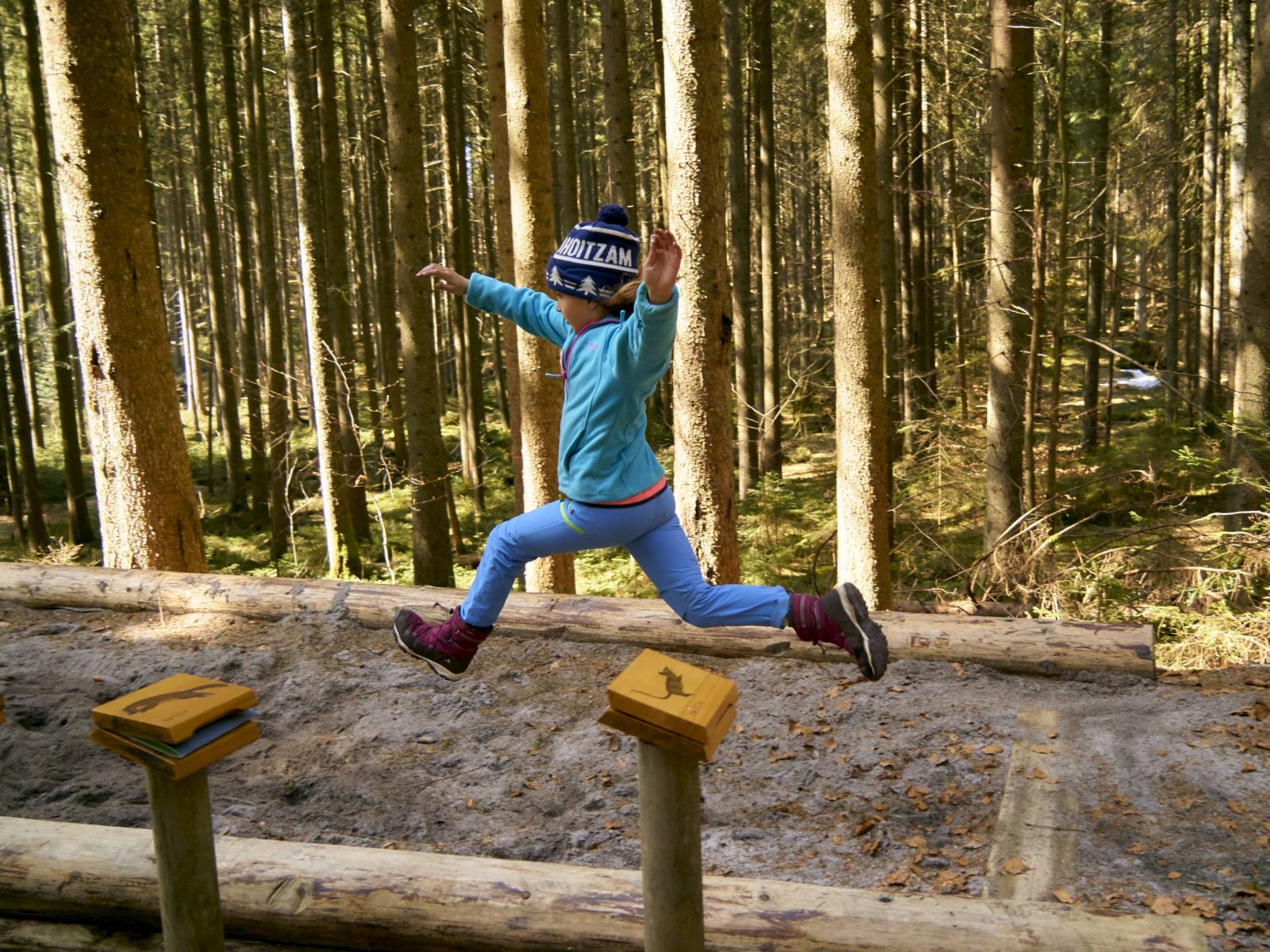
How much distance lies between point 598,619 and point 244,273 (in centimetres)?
1645

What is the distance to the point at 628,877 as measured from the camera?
382cm

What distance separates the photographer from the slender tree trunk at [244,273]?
18.6 metres

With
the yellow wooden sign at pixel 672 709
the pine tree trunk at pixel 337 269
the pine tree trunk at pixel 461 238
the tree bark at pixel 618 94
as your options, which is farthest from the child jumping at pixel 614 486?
the pine tree trunk at pixel 461 238

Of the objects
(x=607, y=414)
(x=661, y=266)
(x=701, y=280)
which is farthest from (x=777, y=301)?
(x=661, y=266)

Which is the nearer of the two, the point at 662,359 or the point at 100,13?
the point at 662,359

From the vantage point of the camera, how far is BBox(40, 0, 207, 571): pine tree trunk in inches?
285

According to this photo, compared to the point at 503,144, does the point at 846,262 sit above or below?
below

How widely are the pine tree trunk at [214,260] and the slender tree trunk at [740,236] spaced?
350 inches

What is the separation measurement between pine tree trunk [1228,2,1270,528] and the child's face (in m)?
7.93

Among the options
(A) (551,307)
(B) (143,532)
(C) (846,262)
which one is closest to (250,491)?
(B) (143,532)

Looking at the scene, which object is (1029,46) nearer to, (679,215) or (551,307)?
(679,215)

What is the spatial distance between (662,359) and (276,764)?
3572mm

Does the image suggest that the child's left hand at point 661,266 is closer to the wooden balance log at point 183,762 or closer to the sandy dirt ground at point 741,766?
the wooden balance log at point 183,762

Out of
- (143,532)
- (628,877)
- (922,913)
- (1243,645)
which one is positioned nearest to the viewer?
A: (922,913)
